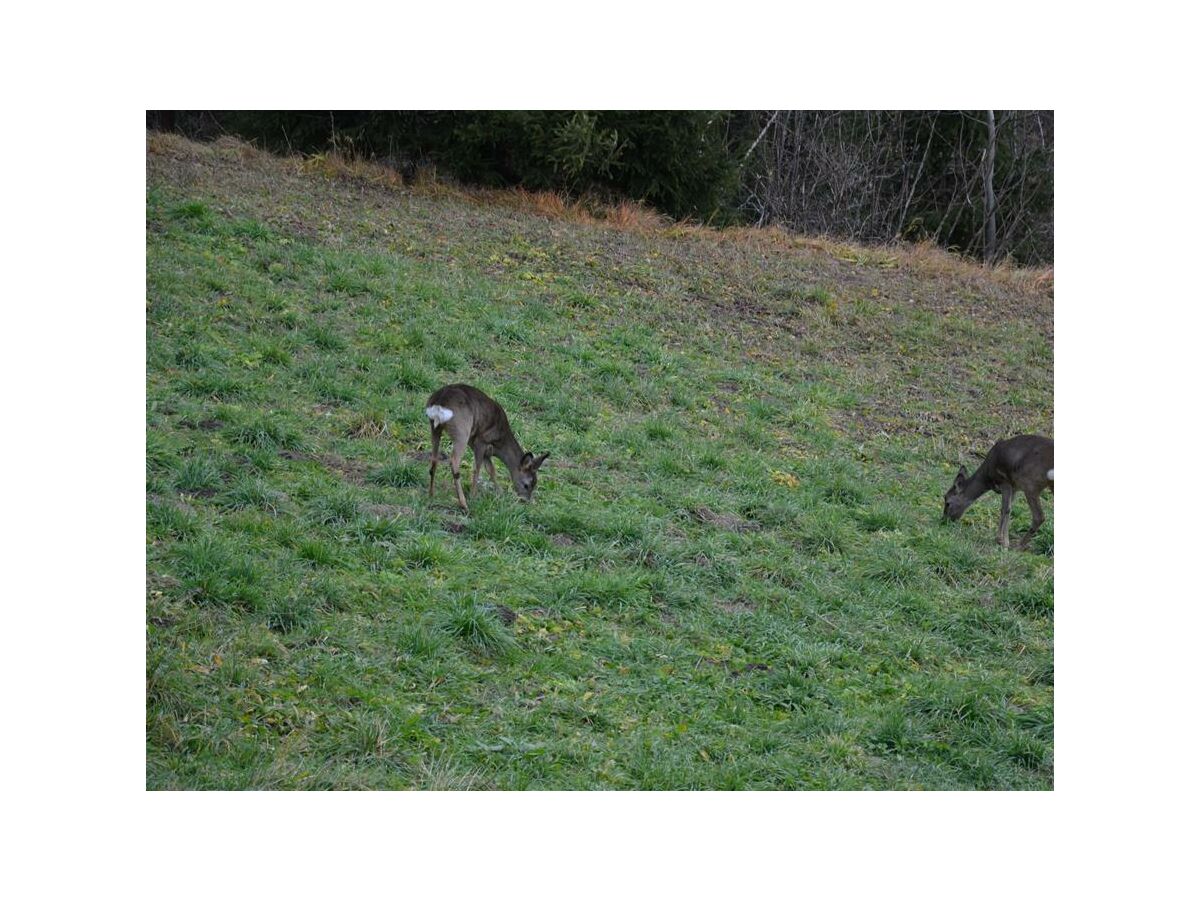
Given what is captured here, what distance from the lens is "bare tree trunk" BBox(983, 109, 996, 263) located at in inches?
902

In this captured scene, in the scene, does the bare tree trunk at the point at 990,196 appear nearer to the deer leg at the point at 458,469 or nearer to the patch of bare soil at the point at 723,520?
the patch of bare soil at the point at 723,520

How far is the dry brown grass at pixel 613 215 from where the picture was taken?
59.7 ft

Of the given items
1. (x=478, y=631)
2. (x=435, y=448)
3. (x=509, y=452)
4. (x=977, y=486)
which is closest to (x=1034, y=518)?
(x=977, y=486)

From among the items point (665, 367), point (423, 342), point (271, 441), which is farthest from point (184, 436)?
point (665, 367)

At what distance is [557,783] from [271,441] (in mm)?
4722

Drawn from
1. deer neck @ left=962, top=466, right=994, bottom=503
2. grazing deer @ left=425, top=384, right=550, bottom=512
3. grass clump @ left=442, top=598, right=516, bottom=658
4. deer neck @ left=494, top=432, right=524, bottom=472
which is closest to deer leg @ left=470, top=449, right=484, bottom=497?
grazing deer @ left=425, top=384, right=550, bottom=512

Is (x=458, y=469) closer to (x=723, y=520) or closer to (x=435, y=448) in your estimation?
(x=435, y=448)

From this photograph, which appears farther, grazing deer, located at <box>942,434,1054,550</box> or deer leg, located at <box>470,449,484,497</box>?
grazing deer, located at <box>942,434,1054,550</box>

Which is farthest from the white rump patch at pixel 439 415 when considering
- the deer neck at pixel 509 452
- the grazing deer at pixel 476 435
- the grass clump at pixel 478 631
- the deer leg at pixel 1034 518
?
the deer leg at pixel 1034 518

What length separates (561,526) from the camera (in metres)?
8.34

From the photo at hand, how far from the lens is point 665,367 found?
1338cm

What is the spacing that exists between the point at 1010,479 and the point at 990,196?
1518 centimetres

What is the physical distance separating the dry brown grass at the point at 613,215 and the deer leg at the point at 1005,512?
9.92 metres

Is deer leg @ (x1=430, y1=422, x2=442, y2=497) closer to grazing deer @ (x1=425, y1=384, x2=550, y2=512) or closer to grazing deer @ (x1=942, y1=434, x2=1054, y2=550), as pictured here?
grazing deer @ (x1=425, y1=384, x2=550, y2=512)
